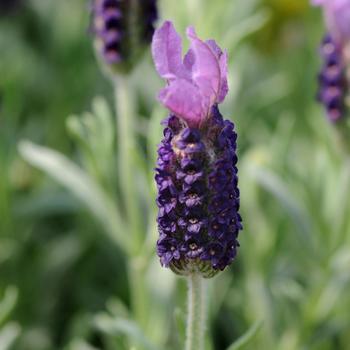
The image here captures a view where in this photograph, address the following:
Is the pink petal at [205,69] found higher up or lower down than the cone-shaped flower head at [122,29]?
lower down

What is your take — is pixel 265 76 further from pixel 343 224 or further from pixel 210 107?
pixel 210 107

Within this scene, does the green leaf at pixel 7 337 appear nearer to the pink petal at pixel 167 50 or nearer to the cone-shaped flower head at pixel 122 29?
the cone-shaped flower head at pixel 122 29

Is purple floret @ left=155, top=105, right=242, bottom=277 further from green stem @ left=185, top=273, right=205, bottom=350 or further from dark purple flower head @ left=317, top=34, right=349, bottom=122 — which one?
dark purple flower head @ left=317, top=34, right=349, bottom=122

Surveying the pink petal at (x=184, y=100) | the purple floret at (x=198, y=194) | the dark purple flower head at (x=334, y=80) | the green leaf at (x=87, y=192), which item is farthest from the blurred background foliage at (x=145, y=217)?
the pink petal at (x=184, y=100)

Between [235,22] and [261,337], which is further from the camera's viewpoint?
[235,22]

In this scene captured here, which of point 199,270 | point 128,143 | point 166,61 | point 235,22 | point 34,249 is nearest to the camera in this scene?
point 166,61

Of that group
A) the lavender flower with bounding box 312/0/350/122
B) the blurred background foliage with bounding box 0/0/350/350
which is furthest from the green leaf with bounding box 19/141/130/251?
the lavender flower with bounding box 312/0/350/122

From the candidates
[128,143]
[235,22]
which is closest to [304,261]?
[128,143]
